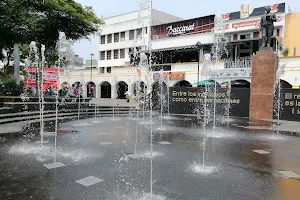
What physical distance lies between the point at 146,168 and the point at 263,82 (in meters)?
12.4

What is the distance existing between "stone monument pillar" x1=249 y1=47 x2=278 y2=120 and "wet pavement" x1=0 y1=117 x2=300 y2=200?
281 inches

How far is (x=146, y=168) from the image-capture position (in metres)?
5.33

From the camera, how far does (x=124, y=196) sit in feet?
12.8

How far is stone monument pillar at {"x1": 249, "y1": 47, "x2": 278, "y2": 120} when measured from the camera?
15.1 metres

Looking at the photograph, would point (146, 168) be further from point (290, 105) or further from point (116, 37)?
point (116, 37)

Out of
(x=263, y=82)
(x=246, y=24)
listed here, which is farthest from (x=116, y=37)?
(x=263, y=82)

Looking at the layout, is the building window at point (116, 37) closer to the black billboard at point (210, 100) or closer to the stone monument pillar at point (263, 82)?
the black billboard at point (210, 100)

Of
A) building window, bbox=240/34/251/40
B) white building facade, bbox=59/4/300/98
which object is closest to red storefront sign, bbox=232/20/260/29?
white building facade, bbox=59/4/300/98

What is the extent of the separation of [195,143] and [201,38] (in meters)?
23.5

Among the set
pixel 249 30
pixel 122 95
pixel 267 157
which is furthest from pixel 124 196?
pixel 122 95

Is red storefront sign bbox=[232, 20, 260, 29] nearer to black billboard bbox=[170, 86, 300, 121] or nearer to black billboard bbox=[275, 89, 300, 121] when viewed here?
black billboard bbox=[170, 86, 300, 121]

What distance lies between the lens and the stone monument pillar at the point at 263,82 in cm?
1512

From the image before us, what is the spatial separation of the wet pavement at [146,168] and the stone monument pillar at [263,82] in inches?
281

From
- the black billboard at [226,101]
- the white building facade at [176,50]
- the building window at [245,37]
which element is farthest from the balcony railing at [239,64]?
the black billboard at [226,101]
